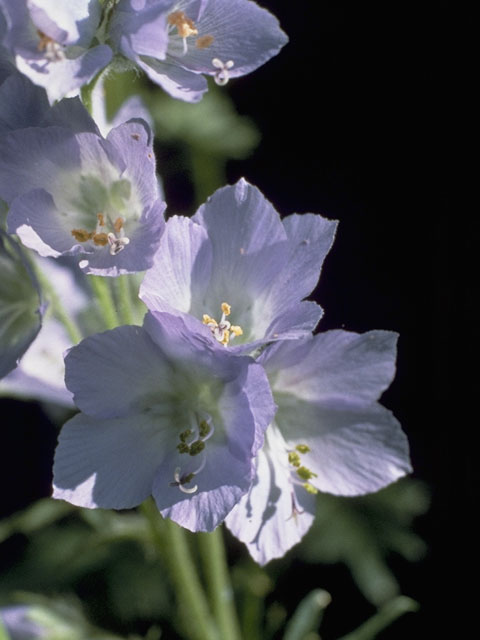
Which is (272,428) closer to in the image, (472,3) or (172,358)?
(172,358)

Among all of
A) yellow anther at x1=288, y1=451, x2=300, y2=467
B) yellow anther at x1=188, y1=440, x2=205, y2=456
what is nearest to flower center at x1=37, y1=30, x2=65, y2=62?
yellow anther at x1=188, y1=440, x2=205, y2=456

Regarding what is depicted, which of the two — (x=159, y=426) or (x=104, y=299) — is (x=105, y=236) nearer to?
(x=104, y=299)

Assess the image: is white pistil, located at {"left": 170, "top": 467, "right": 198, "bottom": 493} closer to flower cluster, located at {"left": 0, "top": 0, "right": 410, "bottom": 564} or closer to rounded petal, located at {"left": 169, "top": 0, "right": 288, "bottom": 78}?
flower cluster, located at {"left": 0, "top": 0, "right": 410, "bottom": 564}

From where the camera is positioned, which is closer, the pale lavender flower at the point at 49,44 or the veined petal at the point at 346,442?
the pale lavender flower at the point at 49,44

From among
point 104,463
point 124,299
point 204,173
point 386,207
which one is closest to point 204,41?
point 124,299

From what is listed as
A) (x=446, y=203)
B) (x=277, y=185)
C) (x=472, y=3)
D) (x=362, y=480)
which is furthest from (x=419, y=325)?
(x=362, y=480)

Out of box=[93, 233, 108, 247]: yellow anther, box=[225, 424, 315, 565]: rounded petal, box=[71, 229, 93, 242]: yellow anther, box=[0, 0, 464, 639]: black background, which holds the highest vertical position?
box=[93, 233, 108, 247]: yellow anther

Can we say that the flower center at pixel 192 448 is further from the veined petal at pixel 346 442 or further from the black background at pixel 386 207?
the black background at pixel 386 207

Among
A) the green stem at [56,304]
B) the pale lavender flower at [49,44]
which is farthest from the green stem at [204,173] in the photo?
the pale lavender flower at [49,44]
